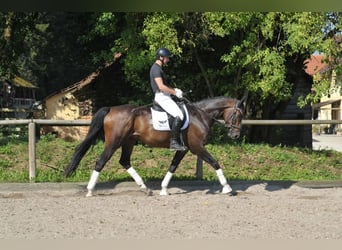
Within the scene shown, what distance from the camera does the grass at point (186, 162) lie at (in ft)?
39.6

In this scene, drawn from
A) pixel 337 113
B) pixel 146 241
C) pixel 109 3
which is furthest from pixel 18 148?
pixel 337 113

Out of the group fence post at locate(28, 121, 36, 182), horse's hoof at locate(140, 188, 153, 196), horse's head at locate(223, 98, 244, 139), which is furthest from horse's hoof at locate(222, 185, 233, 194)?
fence post at locate(28, 121, 36, 182)

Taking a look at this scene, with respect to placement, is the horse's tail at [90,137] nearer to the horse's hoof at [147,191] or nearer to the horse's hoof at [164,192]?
the horse's hoof at [147,191]

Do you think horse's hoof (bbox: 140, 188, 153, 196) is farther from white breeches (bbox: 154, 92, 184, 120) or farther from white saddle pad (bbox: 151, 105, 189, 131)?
white breeches (bbox: 154, 92, 184, 120)

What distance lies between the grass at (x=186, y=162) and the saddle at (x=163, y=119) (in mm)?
2597

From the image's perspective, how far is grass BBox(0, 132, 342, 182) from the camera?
39.6 ft

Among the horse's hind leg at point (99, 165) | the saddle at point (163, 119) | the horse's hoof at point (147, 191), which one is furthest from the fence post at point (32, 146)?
the saddle at point (163, 119)

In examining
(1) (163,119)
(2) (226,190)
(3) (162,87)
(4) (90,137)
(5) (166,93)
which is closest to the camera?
(3) (162,87)

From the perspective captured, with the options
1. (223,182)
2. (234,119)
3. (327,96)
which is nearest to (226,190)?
(223,182)

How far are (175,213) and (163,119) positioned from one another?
6.75 feet

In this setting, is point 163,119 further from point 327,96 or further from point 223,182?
point 327,96

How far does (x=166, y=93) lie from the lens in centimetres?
860

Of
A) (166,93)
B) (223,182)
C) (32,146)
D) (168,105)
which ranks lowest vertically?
(223,182)

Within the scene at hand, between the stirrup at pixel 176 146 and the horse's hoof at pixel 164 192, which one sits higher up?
the stirrup at pixel 176 146
